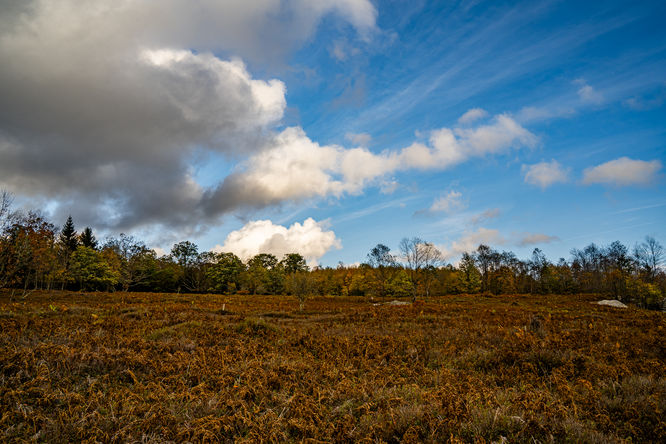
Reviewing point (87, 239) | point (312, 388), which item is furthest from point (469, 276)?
point (87, 239)

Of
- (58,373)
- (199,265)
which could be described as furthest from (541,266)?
(58,373)

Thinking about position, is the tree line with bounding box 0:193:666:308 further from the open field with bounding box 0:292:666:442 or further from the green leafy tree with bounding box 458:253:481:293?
the open field with bounding box 0:292:666:442

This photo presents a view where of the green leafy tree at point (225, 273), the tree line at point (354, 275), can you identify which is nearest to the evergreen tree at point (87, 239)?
the tree line at point (354, 275)

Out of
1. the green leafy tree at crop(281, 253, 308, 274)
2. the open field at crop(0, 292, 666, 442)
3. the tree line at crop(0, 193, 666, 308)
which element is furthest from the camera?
the green leafy tree at crop(281, 253, 308, 274)

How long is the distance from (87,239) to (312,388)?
83970 mm

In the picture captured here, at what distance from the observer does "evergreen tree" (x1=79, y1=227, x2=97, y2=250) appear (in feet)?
223

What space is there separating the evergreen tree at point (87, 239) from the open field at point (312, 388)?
244ft

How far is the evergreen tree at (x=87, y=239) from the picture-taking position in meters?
67.9

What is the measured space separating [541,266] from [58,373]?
87.5 meters

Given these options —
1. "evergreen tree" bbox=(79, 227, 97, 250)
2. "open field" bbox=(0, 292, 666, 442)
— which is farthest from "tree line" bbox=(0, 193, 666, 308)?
"open field" bbox=(0, 292, 666, 442)

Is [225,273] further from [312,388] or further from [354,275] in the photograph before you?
[312,388]

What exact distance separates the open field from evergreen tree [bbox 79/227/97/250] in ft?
244

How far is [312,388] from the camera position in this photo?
5863 millimetres

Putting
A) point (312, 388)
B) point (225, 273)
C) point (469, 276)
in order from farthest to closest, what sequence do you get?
point (469, 276) → point (225, 273) → point (312, 388)
